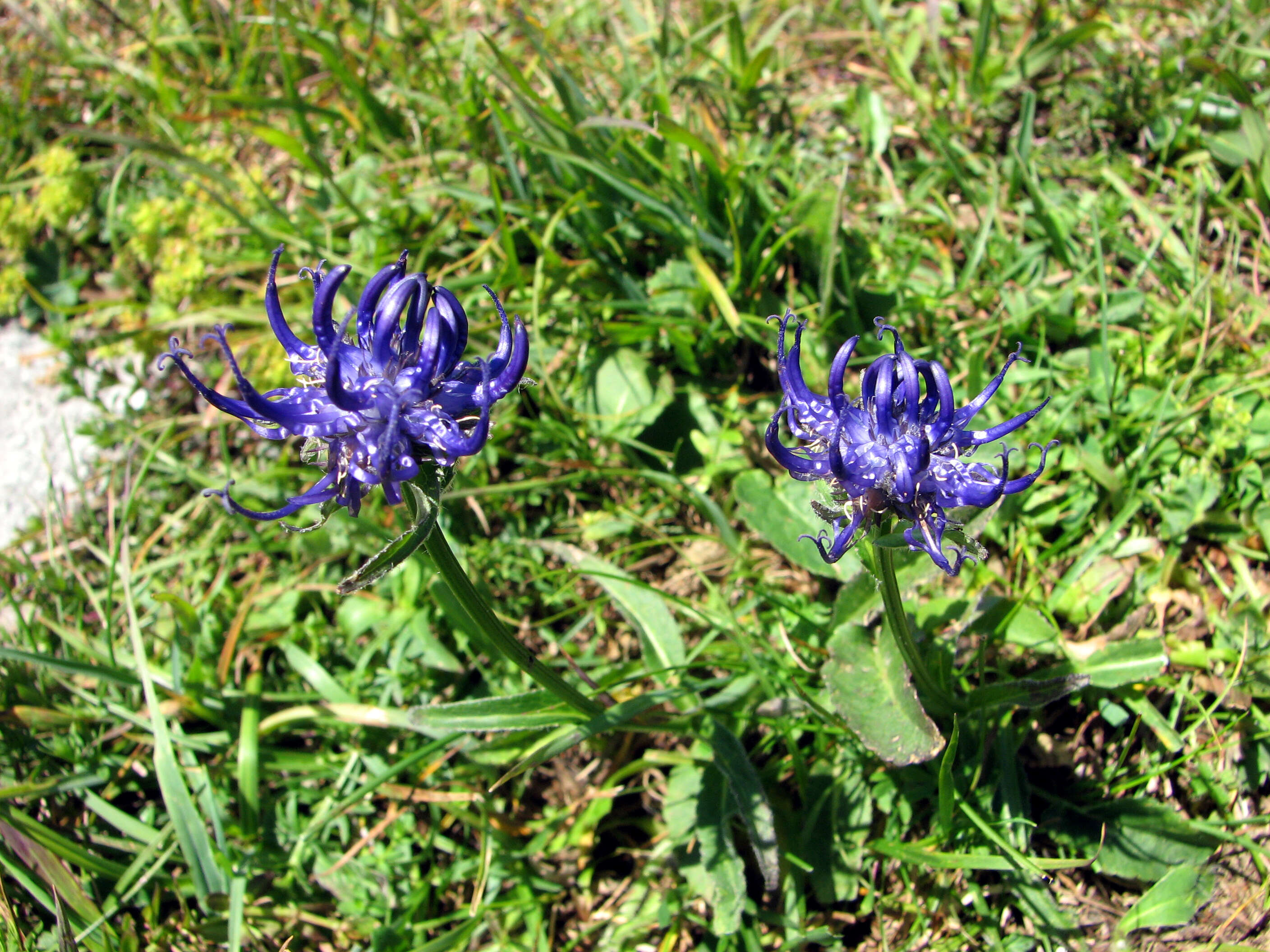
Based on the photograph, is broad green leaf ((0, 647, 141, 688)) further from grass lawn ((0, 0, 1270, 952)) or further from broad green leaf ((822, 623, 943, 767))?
broad green leaf ((822, 623, 943, 767))

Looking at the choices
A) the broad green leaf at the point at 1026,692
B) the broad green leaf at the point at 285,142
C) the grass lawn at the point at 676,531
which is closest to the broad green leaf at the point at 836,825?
the grass lawn at the point at 676,531

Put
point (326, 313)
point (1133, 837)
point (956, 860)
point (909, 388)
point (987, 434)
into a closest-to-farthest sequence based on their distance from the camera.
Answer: point (326, 313) < point (909, 388) < point (987, 434) < point (956, 860) < point (1133, 837)

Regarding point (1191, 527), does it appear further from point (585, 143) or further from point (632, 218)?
point (585, 143)

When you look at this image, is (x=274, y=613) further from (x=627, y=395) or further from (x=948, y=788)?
(x=948, y=788)

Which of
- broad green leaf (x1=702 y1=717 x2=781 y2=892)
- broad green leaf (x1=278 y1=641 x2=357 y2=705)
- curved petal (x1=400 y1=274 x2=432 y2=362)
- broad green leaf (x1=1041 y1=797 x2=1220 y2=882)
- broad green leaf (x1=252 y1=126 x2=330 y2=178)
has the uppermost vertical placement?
broad green leaf (x1=252 y1=126 x2=330 y2=178)

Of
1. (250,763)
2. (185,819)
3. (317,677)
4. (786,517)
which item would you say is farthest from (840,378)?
(185,819)

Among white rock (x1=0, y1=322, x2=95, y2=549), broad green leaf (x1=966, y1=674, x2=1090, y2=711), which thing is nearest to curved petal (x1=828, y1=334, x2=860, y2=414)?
broad green leaf (x1=966, y1=674, x2=1090, y2=711)
